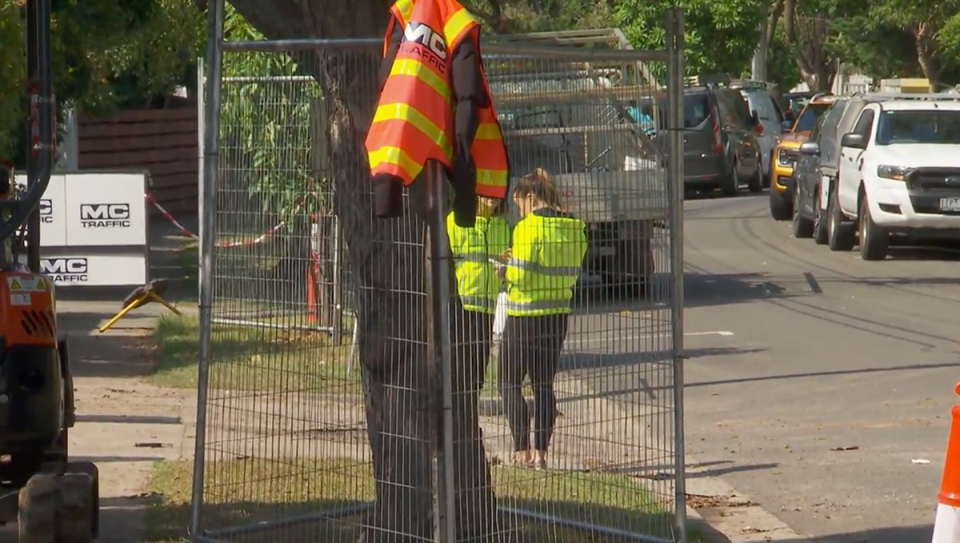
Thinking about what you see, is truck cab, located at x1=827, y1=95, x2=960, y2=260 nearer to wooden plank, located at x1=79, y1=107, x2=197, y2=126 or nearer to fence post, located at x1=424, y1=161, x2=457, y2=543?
wooden plank, located at x1=79, y1=107, x2=197, y2=126

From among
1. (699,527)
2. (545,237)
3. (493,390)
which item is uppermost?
(545,237)

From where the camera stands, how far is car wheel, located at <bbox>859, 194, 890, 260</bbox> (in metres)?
19.8

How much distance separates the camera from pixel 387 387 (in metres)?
6.30

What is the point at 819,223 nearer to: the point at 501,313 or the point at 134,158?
the point at 134,158

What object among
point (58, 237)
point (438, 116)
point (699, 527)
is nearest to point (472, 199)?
point (438, 116)

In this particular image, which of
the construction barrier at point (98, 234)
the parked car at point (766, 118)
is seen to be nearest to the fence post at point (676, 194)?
the construction barrier at point (98, 234)

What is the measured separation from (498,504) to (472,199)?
1481mm

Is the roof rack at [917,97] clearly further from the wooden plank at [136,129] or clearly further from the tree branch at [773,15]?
the tree branch at [773,15]

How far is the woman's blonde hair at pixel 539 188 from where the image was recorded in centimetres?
639

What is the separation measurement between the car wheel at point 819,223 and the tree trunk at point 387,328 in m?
16.6

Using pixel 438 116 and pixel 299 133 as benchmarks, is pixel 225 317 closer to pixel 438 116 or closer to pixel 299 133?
pixel 299 133

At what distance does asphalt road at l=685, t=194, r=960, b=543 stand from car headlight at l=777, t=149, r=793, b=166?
4.32 meters

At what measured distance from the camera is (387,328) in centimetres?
628

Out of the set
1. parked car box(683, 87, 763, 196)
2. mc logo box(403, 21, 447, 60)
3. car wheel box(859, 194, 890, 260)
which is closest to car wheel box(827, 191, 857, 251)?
car wheel box(859, 194, 890, 260)
